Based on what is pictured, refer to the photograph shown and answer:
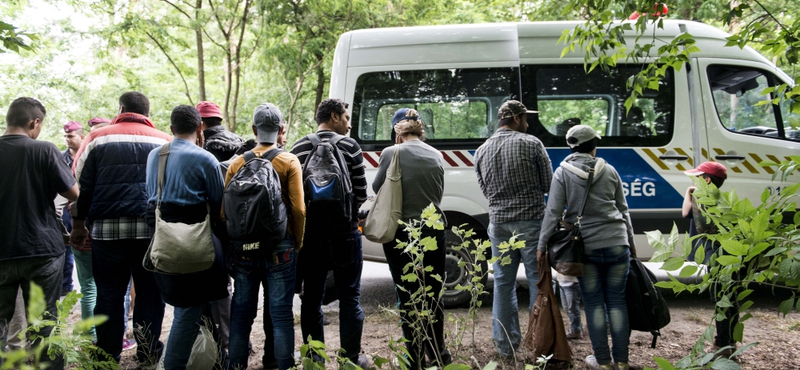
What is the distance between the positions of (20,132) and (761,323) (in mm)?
5638

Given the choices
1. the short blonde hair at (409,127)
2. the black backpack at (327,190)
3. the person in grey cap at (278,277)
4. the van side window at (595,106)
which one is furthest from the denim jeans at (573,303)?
the person in grey cap at (278,277)

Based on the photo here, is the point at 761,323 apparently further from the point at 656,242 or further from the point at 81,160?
the point at 81,160

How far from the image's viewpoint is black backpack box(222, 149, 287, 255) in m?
Result: 2.77

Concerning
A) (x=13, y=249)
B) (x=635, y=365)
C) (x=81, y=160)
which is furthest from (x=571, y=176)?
(x=13, y=249)

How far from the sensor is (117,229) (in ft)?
10.7

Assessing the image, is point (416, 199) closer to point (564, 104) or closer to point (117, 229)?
point (117, 229)

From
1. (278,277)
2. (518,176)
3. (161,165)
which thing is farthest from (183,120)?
(518,176)

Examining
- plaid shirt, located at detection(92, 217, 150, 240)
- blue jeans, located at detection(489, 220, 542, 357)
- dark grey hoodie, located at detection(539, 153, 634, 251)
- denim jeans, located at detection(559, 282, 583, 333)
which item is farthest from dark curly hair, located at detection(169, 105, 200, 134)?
denim jeans, located at detection(559, 282, 583, 333)

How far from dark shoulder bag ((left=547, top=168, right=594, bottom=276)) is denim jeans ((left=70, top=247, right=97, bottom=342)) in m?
3.25

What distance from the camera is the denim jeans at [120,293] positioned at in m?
3.31

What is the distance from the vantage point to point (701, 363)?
1.44 metres

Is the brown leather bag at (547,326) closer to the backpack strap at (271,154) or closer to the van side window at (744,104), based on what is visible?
the backpack strap at (271,154)

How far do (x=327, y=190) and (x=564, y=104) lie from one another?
2870mm

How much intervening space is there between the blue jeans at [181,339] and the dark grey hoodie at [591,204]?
2.14m
